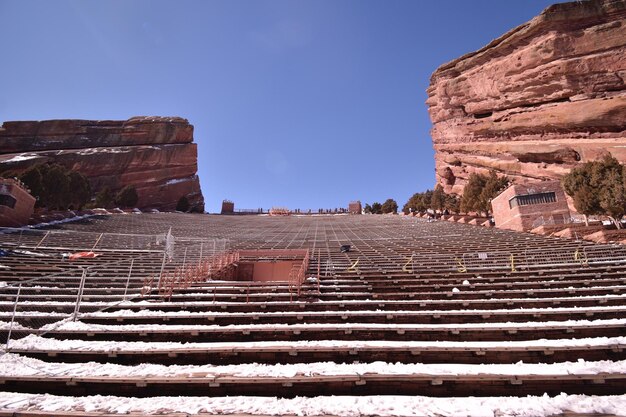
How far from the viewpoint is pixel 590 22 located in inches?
1770

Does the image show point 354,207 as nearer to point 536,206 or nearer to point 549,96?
point 549,96

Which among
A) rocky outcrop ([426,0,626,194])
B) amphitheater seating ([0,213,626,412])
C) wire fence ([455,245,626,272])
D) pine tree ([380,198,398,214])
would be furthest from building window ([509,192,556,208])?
pine tree ([380,198,398,214])

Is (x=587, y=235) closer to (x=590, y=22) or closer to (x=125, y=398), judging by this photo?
(x=125, y=398)

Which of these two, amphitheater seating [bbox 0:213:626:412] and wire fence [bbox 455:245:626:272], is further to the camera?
wire fence [bbox 455:245:626:272]

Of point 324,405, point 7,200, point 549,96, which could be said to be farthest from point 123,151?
point 549,96

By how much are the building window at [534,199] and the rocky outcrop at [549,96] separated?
20930 mm

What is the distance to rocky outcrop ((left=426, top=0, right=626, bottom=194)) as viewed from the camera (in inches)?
1628

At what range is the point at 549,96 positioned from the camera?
155 feet

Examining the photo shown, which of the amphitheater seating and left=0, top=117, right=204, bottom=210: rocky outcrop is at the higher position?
left=0, top=117, right=204, bottom=210: rocky outcrop

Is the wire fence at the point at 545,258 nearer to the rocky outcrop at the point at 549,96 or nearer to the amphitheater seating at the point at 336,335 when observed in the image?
the amphitheater seating at the point at 336,335

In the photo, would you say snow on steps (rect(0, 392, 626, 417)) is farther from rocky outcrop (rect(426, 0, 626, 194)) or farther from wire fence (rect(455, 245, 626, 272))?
rocky outcrop (rect(426, 0, 626, 194))

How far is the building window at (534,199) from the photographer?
971 inches

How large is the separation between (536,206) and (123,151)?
84858mm

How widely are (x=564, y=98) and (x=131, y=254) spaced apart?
59717 mm
